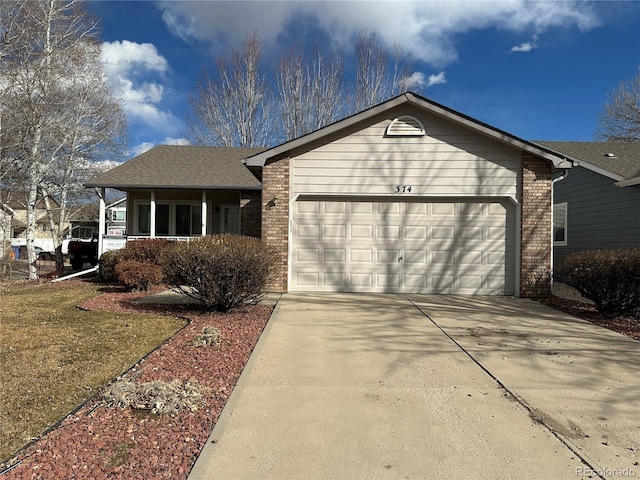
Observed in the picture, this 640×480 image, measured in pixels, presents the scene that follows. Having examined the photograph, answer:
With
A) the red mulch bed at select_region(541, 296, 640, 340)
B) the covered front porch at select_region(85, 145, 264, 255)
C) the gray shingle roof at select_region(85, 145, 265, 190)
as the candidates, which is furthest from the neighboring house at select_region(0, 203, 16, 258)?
the red mulch bed at select_region(541, 296, 640, 340)

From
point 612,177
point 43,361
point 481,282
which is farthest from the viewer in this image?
point 612,177

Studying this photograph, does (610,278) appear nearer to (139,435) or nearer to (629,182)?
(629,182)

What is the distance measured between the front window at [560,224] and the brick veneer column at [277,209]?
10412 mm

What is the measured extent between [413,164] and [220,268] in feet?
18.3

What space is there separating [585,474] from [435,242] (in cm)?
776

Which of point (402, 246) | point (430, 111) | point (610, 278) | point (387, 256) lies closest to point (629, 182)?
point (610, 278)

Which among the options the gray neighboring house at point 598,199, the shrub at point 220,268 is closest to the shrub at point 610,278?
the gray neighboring house at point 598,199

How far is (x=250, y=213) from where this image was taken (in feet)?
47.5

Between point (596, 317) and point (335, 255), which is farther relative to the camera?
point (335, 255)

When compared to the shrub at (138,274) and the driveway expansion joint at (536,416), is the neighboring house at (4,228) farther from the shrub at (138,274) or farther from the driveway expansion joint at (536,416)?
the driveway expansion joint at (536,416)

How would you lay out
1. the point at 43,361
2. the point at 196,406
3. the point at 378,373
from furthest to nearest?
the point at 43,361
the point at 378,373
the point at 196,406

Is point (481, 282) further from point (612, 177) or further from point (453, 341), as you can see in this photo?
point (612, 177)

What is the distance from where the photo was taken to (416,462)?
2891 millimetres

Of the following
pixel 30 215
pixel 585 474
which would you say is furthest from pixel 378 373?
pixel 30 215
